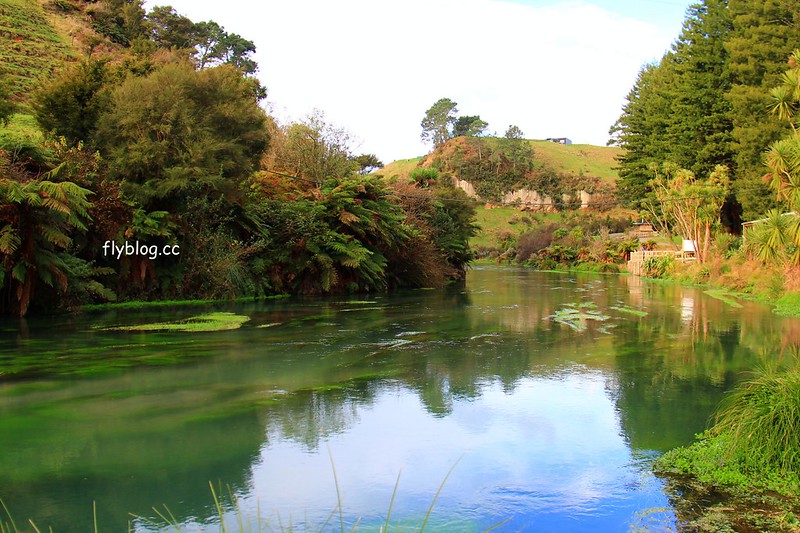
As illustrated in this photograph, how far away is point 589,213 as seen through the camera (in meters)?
72.2

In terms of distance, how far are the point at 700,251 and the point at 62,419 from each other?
32218 mm

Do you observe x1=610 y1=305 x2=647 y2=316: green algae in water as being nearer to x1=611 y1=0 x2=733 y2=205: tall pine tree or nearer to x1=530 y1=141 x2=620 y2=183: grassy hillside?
x1=611 y1=0 x2=733 y2=205: tall pine tree

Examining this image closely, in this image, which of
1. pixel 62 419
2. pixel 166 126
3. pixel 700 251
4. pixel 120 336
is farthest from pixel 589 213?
pixel 62 419

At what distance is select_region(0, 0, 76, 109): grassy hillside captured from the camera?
120ft

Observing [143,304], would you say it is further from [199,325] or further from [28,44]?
[28,44]

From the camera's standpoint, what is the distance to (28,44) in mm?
42000

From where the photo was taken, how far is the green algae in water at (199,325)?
1376cm

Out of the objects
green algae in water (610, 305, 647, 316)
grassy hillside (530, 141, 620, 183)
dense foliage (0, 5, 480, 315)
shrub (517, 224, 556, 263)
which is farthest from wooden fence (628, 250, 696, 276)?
grassy hillside (530, 141, 620, 183)

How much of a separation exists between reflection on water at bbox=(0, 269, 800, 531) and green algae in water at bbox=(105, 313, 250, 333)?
0.66m

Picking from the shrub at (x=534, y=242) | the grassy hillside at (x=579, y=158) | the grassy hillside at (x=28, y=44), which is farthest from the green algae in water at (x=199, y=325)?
the grassy hillside at (x=579, y=158)

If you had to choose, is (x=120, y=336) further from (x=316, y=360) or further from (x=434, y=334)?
(x=434, y=334)

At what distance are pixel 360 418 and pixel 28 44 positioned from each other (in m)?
44.5
